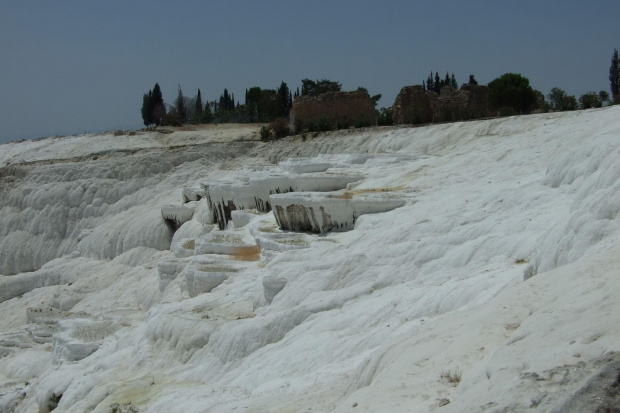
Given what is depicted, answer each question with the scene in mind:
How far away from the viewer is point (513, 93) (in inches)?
1208

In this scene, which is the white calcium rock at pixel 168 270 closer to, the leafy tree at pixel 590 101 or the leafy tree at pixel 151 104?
the leafy tree at pixel 590 101

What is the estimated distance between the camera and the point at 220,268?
15766 millimetres

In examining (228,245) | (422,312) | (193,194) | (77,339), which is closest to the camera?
(422,312)

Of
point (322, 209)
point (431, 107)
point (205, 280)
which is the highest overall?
point (431, 107)

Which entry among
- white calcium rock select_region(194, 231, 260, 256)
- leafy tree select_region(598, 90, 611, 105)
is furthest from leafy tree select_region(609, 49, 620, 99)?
white calcium rock select_region(194, 231, 260, 256)

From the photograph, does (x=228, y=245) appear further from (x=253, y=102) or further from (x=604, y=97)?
(x=253, y=102)

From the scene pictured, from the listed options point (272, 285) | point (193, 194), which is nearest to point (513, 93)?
point (193, 194)

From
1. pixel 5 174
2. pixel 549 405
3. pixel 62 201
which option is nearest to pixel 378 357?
pixel 549 405

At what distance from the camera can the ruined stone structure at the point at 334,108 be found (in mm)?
34344

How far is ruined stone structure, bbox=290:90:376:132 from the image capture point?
113ft

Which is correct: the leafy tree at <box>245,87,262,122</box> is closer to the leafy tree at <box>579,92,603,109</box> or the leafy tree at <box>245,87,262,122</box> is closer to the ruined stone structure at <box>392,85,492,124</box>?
the ruined stone structure at <box>392,85,492,124</box>

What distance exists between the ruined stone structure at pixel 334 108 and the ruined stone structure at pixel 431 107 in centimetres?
293

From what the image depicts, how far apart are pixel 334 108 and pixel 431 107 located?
5254mm

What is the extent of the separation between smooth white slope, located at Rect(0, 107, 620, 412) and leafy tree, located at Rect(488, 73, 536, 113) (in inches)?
415
